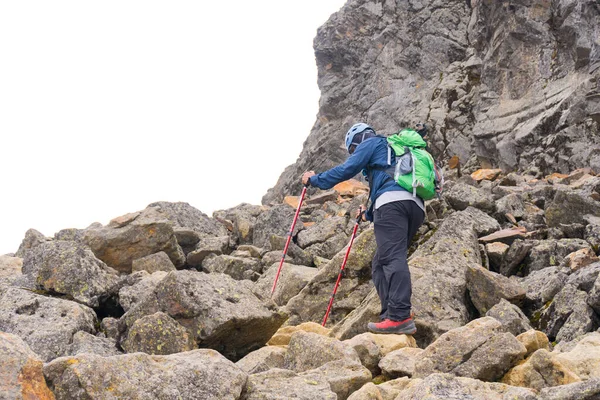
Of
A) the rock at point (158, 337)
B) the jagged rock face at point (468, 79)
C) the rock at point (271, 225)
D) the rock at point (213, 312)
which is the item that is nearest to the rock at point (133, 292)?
the rock at point (213, 312)

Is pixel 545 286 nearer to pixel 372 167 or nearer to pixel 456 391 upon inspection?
pixel 372 167

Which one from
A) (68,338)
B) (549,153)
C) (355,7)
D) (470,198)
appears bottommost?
(549,153)

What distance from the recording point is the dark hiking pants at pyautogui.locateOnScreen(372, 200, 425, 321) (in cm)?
1070

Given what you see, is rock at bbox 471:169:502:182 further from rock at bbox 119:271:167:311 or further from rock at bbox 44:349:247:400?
rock at bbox 44:349:247:400

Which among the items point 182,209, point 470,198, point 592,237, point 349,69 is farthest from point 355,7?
point 592,237

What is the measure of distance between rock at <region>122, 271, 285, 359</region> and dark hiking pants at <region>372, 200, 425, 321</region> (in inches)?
83.9

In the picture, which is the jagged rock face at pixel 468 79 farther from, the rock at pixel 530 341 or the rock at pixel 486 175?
the rock at pixel 530 341

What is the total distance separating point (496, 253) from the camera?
13.9 m

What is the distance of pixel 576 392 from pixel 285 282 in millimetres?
9764

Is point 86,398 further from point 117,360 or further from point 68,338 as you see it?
A: point 68,338

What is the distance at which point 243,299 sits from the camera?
387 inches

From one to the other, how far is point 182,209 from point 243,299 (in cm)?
1369

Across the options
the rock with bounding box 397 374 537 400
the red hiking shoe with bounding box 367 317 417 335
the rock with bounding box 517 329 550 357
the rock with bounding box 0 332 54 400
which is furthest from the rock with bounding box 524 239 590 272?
the rock with bounding box 0 332 54 400

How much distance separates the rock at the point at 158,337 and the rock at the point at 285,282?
16.5 ft
